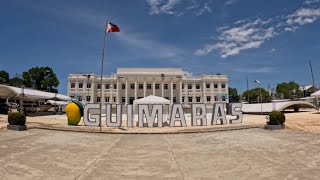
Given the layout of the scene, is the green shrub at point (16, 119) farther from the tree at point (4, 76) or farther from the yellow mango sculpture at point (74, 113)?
the tree at point (4, 76)

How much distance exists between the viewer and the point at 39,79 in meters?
99.6

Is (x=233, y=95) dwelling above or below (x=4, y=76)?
below

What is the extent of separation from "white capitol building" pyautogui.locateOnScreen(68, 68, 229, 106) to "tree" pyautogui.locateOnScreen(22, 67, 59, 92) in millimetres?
11631

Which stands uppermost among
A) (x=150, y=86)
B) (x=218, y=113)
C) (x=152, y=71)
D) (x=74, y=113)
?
(x=152, y=71)

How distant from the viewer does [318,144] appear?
11.7 m

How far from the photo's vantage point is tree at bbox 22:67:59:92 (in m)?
98.2

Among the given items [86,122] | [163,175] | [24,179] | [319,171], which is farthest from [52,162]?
[86,122]

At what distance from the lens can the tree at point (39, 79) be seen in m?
98.2

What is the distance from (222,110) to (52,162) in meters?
18.3

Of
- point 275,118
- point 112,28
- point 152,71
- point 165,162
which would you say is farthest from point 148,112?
point 152,71

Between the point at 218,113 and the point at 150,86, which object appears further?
the point at 150,86

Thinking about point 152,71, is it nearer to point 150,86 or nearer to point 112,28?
point 150,86

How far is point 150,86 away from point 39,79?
38.2 m

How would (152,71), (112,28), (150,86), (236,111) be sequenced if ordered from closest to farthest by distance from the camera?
(112,28) → (236,111) → (152,71) → (150,86)
